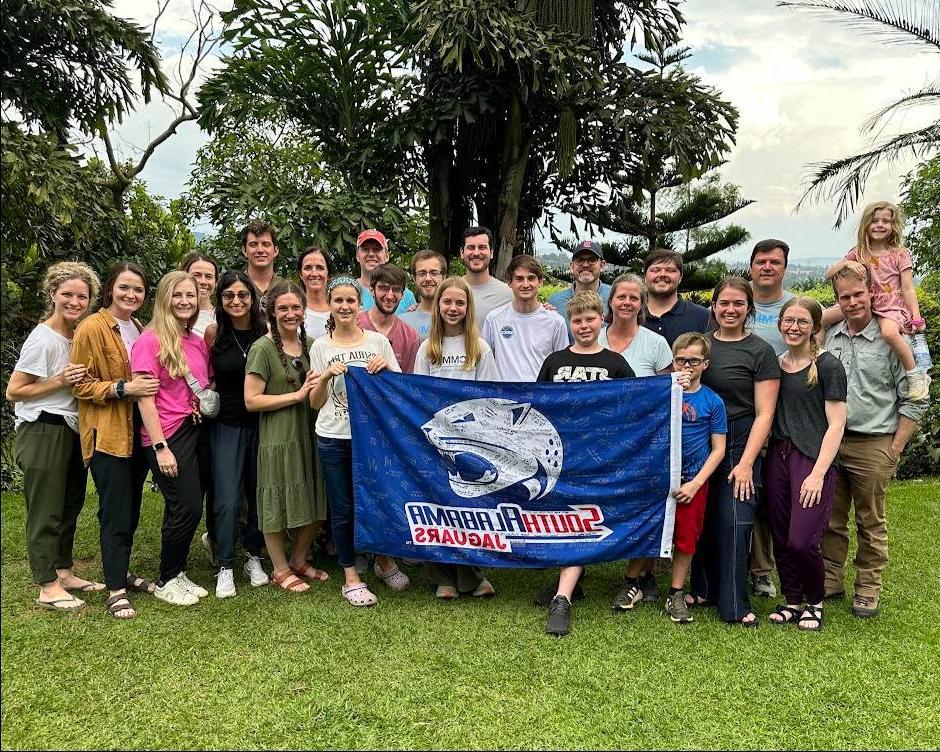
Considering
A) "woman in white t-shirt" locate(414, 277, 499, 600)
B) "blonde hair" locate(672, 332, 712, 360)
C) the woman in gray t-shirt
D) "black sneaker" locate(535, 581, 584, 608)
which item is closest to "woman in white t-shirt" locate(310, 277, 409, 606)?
"woman in white t-shirt" locate(414, 277, 499, 600)

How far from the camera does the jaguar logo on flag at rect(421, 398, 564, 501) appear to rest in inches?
146

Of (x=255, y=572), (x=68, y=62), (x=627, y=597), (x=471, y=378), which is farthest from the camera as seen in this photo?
(x=68, y=62)

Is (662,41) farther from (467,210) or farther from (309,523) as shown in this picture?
(309,523)

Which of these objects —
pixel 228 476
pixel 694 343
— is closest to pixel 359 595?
Answer: pixel 228 476

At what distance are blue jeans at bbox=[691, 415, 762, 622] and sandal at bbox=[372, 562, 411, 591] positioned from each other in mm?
1597

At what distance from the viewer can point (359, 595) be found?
3814mm

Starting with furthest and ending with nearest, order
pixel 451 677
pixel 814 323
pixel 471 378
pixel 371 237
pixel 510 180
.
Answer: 1. pixel 510 180
2. pixel 371 237
3. pixel 471 378
4. pixel 814 323
5. pixel 451 677

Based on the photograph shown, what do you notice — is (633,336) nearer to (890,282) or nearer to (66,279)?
(890,282)

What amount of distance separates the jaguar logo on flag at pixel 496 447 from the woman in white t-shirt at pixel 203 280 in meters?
1.40

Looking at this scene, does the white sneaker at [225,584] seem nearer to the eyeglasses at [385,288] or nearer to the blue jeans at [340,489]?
the blue jeans at [340,489]

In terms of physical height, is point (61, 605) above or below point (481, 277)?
below

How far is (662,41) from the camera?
10383 millimetres

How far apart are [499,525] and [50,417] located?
2.24m

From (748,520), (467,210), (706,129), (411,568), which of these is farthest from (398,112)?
(748,520)
